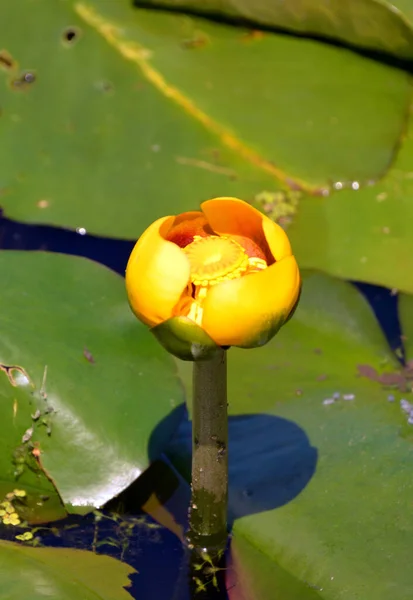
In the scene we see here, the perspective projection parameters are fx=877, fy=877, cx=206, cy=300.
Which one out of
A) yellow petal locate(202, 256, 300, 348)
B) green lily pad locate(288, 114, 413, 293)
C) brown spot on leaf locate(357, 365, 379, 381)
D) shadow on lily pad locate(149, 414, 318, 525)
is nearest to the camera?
yellow petal locate(202, 256, 300, 348)

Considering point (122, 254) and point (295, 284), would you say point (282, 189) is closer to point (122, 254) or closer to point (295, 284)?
point (122, 254)

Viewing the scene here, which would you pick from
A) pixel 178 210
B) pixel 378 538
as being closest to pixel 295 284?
pixel 378 538

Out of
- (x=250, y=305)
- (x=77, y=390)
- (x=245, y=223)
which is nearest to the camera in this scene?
(x=250, y=305)

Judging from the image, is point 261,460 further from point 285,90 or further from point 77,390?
point 285,90

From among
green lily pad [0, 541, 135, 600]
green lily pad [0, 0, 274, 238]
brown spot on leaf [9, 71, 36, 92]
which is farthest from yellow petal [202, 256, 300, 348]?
brown spot on leaf [9, 71, 36, 92]

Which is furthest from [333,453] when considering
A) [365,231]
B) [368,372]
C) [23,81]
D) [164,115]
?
[23,81]

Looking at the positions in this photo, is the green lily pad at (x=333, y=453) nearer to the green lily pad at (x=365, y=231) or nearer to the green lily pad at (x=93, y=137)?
the green lily pad at (x=365, y=231)

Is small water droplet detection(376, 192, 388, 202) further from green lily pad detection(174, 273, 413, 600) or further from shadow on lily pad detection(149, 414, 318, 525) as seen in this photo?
shadow on lily pad detection(149, 414, 318, 525)
